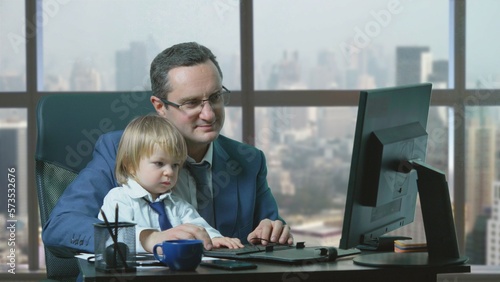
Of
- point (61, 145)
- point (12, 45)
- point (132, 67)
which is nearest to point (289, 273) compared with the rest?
point (61, 145)

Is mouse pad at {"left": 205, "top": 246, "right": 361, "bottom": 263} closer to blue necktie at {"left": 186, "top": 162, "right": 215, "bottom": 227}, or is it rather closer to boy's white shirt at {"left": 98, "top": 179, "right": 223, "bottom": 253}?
boy's white shirt at {"left": 98, "top": 179, "right": 223, "bottom": 253}

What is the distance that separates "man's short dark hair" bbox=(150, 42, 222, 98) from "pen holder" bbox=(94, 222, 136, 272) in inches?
28.8

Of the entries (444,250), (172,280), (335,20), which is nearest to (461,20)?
(335,20)

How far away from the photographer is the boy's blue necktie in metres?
2.19

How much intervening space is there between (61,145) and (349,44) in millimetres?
1883

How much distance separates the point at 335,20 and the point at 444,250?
2.18 meters

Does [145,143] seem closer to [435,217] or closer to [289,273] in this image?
[289,273]

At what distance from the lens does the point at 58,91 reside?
3.84m

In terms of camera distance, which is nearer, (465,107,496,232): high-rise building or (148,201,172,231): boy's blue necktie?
(148,201,172,231): boy's blue necktie

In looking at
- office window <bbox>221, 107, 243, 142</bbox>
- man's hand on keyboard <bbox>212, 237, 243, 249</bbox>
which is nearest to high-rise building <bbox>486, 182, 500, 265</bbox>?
office window <bbox>221, 107, 243, 142</bbox>

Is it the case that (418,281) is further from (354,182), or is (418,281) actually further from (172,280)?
(172,280)

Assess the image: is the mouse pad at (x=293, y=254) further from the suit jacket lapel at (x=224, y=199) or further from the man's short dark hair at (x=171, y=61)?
the man's short dark hair at (x=171, y=61)

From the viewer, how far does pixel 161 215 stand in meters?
2.21

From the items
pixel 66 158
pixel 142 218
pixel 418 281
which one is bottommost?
pixel 418 281
